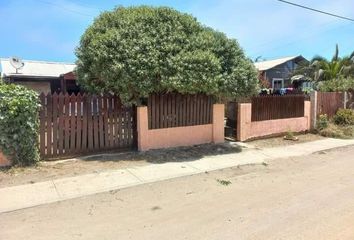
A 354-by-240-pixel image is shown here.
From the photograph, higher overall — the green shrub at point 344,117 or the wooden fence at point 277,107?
the wooden fence at point 277,107

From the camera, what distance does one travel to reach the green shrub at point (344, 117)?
15.2m

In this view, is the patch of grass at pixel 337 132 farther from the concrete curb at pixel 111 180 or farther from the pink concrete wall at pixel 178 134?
the pink concrete wall at pixel 178 134

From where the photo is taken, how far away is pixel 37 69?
21.3 metres

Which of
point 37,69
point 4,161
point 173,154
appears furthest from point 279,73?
point 4,161

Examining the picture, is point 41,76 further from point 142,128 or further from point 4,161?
point 4,161

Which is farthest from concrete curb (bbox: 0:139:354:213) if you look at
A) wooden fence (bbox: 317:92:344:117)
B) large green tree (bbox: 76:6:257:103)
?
wooden fence (bbox: 317:92:344:117)

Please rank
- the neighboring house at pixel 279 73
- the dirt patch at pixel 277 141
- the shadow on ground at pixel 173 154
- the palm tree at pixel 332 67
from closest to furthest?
the shadow on ground at pixel 173 154, the dirt patch at pixel 277 141, the palm tree at pixel 332 67, the neighboring house at pixel 279 73

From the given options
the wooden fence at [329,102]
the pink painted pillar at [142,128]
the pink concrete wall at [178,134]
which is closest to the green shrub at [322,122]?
the wooden fence at [329,102]

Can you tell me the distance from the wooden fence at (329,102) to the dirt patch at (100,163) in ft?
19.8

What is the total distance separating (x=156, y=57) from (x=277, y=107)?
20.3ft

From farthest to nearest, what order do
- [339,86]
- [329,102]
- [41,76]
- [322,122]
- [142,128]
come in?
[41,76], [339,86], [329,102], [322,122], [142,128]

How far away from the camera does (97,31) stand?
9.30 meters

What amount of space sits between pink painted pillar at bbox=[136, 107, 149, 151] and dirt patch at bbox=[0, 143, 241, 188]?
0.26 m

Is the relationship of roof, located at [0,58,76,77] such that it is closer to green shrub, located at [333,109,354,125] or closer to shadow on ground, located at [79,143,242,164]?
shadow on ground, located at [79,143,242,164]
